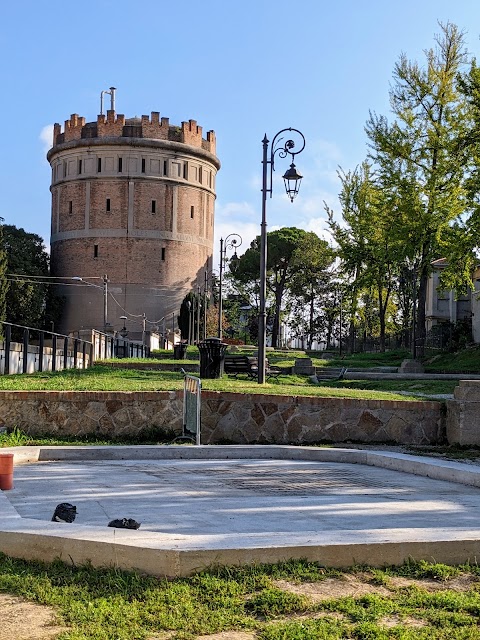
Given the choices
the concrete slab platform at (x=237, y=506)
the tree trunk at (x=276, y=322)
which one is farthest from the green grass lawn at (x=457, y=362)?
the tree trunk at (x=276, y=322)

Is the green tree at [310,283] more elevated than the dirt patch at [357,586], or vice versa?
the green tree at [310,283]

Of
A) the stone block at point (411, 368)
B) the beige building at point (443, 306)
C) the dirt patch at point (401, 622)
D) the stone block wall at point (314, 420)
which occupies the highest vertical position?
the beige building at point (443, 306)

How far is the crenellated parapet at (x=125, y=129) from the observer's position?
76.6 m

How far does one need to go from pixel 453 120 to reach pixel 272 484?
28298 mm

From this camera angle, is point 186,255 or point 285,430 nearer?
point 285,430

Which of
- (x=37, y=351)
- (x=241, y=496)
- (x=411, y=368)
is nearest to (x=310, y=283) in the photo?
(x=411, y=368)

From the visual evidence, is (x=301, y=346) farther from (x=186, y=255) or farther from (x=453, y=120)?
(x=453, y=120)

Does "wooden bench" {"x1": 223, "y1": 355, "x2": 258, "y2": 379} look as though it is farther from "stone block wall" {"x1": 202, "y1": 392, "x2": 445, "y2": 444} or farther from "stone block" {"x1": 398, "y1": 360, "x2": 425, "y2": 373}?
"stone block wall" {"x1": 202, "y1": 392, "x2": 445, "y2": 444}

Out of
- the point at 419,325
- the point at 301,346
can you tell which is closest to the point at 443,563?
the point at 419,325

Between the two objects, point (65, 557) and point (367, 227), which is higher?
point (367, 227)

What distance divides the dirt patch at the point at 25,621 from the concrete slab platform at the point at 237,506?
63 cm

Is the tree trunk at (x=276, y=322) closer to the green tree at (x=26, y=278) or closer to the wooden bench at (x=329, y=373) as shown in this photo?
the green tree at (x=26, y=278)

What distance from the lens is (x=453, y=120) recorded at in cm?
3328

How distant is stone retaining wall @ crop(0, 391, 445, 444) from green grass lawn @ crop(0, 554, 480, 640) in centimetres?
701
